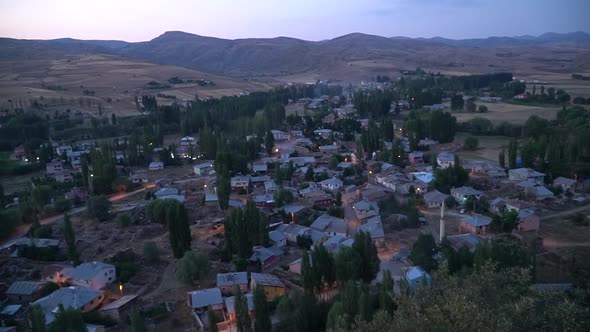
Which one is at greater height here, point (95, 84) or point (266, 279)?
point (95, 84)

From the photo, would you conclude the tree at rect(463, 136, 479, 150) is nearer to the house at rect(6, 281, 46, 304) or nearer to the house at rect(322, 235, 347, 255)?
the house at rect(322, 235, 347, 255)

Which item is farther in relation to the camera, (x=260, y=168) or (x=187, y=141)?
(x=187, y=141)

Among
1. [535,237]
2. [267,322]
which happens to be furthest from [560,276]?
[267,322]

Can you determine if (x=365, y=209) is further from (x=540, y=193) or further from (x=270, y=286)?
(x=540, y=193)

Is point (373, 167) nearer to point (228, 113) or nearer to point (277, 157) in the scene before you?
point (277, 157)

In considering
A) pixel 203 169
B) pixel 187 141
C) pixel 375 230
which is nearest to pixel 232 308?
pixel 375 230

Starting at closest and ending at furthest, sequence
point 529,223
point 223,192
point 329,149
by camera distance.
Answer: point 529,223
point 223,192
point 329,149

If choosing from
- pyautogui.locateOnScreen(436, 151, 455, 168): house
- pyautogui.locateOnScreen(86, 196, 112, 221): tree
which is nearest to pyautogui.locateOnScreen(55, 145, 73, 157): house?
pyautogui.locateOnScreen(86, 196, 112, 221): tree

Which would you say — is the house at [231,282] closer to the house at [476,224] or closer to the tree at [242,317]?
the tree at [242,317]

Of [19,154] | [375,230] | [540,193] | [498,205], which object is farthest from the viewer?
[19,154]
